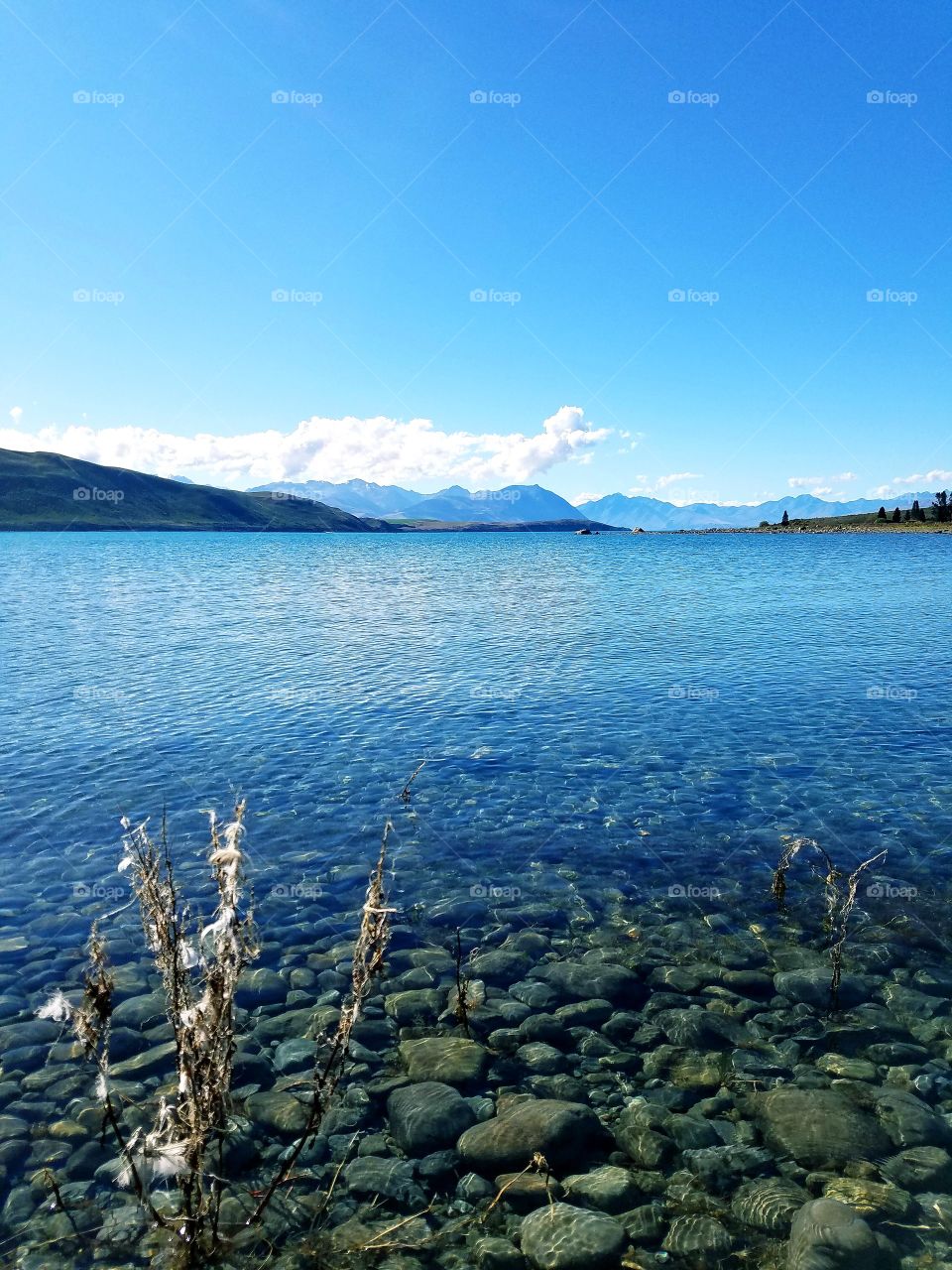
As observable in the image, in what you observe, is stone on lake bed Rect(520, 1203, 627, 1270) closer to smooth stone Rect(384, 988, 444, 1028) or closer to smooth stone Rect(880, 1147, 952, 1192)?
smooth stone Rect(880, 1147, 952, 1192)

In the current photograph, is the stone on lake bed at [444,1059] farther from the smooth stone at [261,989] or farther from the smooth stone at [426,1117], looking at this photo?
the smooth stone at [261,989]

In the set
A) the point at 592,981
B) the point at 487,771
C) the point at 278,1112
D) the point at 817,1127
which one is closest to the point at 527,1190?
the point at 278,1112

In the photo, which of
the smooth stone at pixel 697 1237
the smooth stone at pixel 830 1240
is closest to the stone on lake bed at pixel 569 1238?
the smooth stone at pixel 697 1237

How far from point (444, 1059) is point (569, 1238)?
10.4ft

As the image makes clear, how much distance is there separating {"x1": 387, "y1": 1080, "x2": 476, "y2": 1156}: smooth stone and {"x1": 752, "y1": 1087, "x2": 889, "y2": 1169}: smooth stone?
144 inches

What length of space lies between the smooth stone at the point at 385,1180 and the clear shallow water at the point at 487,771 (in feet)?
12.3

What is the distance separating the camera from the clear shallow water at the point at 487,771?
14625 mm

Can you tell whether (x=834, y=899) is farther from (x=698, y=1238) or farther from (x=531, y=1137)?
(x=531, y=1137)

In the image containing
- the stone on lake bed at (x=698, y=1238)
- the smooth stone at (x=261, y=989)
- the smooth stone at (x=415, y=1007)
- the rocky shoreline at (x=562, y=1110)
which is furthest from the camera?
the smooth stone at (x=261, y=989)

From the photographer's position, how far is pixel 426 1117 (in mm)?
9258

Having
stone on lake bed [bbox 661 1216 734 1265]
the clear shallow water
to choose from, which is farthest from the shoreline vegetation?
the clear shallow water

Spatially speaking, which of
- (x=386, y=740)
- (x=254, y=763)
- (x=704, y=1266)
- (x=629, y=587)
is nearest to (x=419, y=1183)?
(x=704, y=1266)

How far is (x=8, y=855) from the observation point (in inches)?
662

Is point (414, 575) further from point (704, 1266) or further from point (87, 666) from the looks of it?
point (704, 1266)
